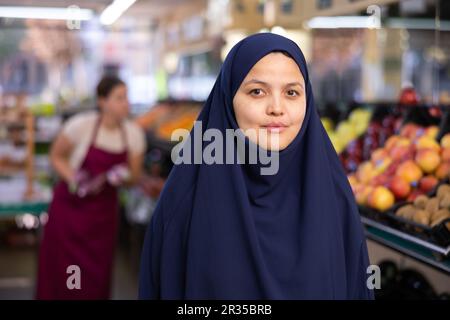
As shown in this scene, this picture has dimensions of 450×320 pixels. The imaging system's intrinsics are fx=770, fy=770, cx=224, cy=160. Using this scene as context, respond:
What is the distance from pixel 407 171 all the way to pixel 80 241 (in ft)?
7.35

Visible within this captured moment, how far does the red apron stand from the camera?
15.4ft

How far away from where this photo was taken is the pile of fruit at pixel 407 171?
322 centimetres

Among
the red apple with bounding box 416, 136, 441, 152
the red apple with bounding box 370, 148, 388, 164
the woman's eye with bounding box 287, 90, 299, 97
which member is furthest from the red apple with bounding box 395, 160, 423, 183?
the woman's eye with bounding box 287, 90, 299, 97

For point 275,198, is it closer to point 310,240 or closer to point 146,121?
point 310,240

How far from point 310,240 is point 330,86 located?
4.52 m

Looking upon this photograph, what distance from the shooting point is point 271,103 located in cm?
169

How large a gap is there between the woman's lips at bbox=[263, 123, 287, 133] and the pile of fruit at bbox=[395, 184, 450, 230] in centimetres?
116

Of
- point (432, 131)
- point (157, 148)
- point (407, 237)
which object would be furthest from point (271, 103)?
point (157, 148)

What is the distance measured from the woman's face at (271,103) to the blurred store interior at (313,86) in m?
1.01

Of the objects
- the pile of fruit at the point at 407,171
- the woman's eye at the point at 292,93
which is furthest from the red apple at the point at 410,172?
the woman's eye at the point at 292,93

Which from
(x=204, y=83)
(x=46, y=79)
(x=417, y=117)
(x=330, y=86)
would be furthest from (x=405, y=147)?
(x=46, y=79)

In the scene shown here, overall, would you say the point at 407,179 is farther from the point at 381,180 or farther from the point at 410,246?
the point at 410,246

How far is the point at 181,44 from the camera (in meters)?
8.45
